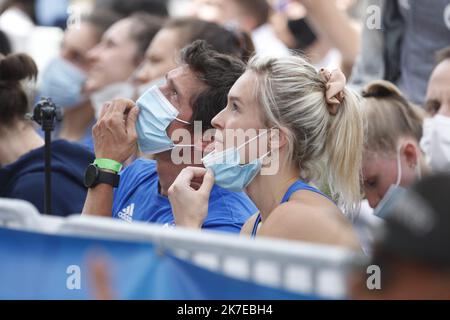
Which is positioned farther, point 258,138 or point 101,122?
point 101,122

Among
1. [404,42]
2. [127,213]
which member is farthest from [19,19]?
[127,213]

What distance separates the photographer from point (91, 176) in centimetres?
408

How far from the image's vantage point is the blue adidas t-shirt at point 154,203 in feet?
12.7

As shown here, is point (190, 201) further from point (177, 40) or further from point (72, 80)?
point (72, 80)

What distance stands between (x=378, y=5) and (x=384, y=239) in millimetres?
3913

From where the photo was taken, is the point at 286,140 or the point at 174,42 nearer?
the point at 286,140

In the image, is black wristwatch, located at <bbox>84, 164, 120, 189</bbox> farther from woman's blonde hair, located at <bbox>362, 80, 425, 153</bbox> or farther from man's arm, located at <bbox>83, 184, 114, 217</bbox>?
woman's blonde hair, located at <bbox>362, 80, 425, 153</bbox>

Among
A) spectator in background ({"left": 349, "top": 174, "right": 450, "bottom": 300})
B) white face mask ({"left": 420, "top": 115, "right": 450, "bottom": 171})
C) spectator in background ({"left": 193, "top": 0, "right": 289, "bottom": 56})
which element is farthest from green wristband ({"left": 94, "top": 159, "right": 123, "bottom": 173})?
spectator in background ({"left": 193, "top": 0, "right": 289, "bottom": 56})

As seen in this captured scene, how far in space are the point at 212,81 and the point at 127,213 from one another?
0.68m

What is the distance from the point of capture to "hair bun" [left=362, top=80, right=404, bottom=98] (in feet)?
14.8
